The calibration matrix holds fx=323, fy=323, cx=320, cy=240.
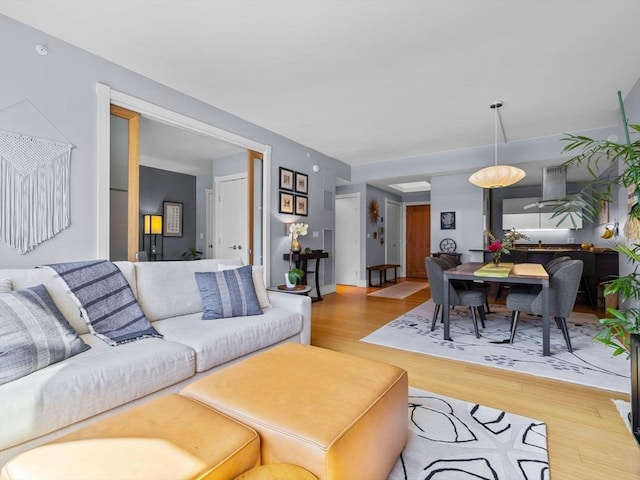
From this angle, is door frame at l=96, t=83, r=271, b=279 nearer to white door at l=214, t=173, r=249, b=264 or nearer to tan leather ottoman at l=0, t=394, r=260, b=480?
white door at l=214, t=173, r=249, b=264

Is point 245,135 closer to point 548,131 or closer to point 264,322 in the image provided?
point 264,322

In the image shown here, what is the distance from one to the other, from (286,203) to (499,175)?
2.94 m

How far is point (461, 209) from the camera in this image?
6387 millimetres

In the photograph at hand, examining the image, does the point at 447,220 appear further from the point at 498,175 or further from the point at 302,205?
the point at 302,205

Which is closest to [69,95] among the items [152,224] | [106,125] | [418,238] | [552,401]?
[106,125]

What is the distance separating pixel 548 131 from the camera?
4.75m

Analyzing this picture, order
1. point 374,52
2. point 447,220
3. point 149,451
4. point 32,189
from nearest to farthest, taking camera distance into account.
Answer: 1. point 149,451
2. point 32,189
3. point 374,52
4. point 447,220

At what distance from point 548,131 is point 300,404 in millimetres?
5400

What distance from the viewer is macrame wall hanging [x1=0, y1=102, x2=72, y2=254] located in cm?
231

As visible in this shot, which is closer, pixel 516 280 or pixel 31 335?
pixel 31 335

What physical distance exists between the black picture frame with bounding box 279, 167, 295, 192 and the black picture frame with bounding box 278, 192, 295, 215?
0.09 m

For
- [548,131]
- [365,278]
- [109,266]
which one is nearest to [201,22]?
[109,266]

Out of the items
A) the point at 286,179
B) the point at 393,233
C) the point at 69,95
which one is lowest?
the point at 393,233

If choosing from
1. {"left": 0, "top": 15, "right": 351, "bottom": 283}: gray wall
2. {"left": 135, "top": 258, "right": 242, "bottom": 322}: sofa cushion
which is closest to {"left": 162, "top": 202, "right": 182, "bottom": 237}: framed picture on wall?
{"left": 0, "top": 15, "right": 351, "bottom": 283}: gray wall
